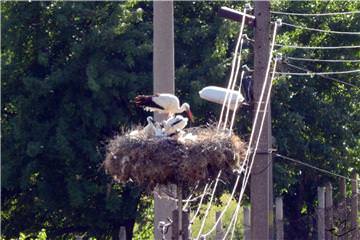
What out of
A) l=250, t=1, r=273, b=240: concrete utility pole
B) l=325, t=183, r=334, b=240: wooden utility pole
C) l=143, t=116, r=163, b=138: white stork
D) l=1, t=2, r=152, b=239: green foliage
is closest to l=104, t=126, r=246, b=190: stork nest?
l=143, t=116, r=163, b=138: white stork

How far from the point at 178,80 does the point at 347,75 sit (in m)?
4.22

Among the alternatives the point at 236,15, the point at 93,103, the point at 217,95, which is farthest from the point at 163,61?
the point at 93,103

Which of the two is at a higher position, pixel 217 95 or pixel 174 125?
pixel 217 95

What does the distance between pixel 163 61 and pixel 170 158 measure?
2288 millimetres

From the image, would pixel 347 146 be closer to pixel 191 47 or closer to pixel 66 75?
pixel 191 47

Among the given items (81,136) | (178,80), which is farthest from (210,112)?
(81,136)

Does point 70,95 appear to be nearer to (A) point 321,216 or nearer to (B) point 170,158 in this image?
(A) point 321,216

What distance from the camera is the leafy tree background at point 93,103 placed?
55.1ft

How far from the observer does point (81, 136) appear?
56.0ft

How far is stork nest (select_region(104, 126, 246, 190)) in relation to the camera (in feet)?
24.0

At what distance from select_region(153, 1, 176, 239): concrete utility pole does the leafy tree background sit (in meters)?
6.76

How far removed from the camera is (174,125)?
7.37 meters

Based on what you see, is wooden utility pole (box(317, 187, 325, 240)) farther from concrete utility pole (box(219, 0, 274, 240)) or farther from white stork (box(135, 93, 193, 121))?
white stork (box(135, 93, 193, 121))

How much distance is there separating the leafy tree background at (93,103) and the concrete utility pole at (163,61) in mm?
6760
